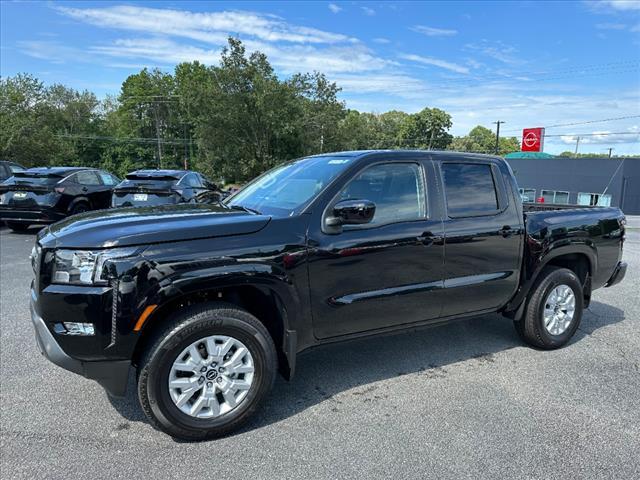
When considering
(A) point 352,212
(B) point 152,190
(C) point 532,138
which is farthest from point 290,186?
(C) point 532,138

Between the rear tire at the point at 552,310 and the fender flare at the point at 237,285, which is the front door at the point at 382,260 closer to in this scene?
the fender flare at the point at 237,285

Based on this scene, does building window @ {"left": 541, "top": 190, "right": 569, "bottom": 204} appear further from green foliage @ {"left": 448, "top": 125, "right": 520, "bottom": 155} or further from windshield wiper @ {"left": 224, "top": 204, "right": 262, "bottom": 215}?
green foliage @ {"left": 448, "top": 125, "right": 520, "bottom": 155}

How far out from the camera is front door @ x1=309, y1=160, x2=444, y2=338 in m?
3.35

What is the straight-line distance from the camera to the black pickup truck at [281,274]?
2.78 m

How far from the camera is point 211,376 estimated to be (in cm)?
299

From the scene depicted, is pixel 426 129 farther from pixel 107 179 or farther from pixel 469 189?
pixel 469 189

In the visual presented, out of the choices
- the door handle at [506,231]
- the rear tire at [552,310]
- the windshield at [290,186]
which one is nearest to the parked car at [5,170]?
the windshield at [290,186]

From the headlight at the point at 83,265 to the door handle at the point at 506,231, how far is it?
9.95 ft

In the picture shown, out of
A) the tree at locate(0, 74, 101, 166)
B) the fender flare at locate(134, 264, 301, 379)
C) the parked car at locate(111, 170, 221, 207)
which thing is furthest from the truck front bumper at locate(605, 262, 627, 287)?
the tree at locate(0, 74, 101, 166)

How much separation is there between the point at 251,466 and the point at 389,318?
150cm

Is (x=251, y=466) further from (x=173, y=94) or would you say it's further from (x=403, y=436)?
(x=173, y=94)

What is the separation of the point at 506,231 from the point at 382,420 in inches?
80.2

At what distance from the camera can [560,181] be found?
40.3m

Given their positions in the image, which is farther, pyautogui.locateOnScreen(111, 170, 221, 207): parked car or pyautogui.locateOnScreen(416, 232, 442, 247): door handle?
pyautogui.locateOnScreen(111, 170, 221, 207): parked car
